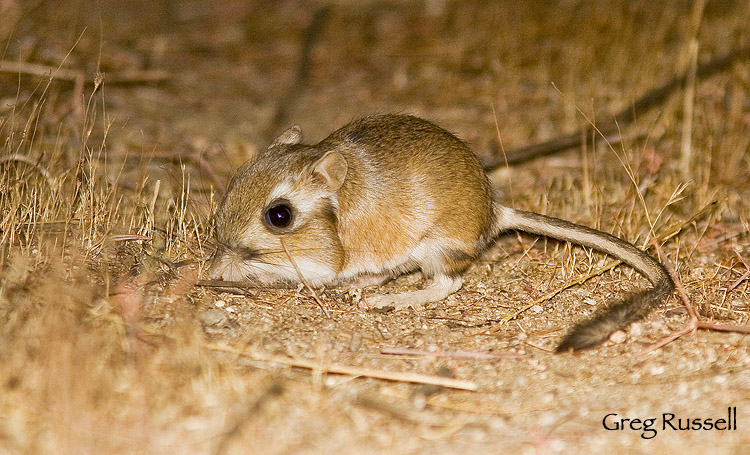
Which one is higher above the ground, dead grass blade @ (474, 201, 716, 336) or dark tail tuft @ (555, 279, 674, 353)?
dark tail tuft @ (555, 279, 674, 353)

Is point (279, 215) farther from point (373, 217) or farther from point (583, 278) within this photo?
point (583, 278)

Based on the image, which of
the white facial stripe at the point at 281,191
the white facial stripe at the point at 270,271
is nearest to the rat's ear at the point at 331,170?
the white facial stripe at the point at 281,191

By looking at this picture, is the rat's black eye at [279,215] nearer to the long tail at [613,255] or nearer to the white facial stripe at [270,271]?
the white facial stripe at [270,271]

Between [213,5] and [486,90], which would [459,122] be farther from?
[213,5]

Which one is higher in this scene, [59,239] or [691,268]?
[59,239]

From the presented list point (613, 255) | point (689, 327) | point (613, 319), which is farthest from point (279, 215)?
point (689, 327)

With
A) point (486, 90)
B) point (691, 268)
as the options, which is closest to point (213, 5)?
point (486, 90)

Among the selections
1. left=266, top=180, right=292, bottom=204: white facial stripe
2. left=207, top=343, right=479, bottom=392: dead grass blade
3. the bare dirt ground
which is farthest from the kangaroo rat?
left=207, top=343, right=479, bottom=392: dead grass blade

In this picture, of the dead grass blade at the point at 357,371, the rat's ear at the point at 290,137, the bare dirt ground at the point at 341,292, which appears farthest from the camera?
the rat's ear at the point at 290,137

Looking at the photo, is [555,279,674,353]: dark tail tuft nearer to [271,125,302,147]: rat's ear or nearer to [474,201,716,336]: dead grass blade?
[474,201,716,336]: dead grass blade
